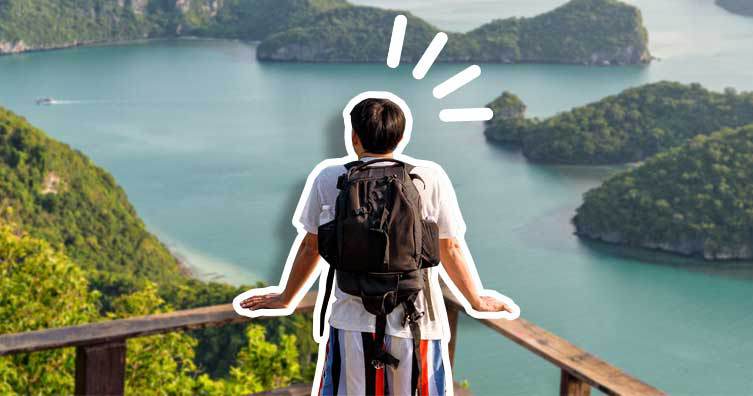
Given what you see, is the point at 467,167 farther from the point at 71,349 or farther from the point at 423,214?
the point at 423,214

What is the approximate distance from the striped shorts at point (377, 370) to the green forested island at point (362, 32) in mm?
54661

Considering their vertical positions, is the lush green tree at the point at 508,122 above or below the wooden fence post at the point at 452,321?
below

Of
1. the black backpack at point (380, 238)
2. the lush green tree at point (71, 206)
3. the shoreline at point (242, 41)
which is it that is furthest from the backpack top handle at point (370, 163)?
the shoreline at point (242, 41)

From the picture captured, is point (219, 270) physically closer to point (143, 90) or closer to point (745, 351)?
point (745, 351)

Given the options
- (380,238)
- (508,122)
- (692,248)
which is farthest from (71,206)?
(380,238)

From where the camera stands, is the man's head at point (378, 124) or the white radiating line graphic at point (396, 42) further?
the white radiating line graphic at point (396, 42)

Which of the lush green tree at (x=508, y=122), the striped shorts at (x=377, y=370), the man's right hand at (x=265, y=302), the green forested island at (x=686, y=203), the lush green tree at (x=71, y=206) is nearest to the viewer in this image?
the striped shorts at (x=377, y=370)

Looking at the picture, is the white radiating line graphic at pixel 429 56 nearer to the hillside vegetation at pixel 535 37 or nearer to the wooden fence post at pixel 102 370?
the wooden fence post at pixel 102 370

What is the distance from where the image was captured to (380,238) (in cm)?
118

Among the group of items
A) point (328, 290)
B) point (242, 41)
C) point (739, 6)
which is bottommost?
point (328, 290)

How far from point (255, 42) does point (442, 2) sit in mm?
18368

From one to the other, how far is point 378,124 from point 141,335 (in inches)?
34.9

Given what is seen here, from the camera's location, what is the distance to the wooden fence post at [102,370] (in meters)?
1.86

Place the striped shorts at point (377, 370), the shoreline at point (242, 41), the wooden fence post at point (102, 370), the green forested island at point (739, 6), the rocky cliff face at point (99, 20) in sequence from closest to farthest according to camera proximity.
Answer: the striped shorts at point (377, 370), the wooden fence post at point (102, 370), the green forested island at point (739, 6), the shoreline at point (242, 41), the rocky cliff face at point (99, 20)
